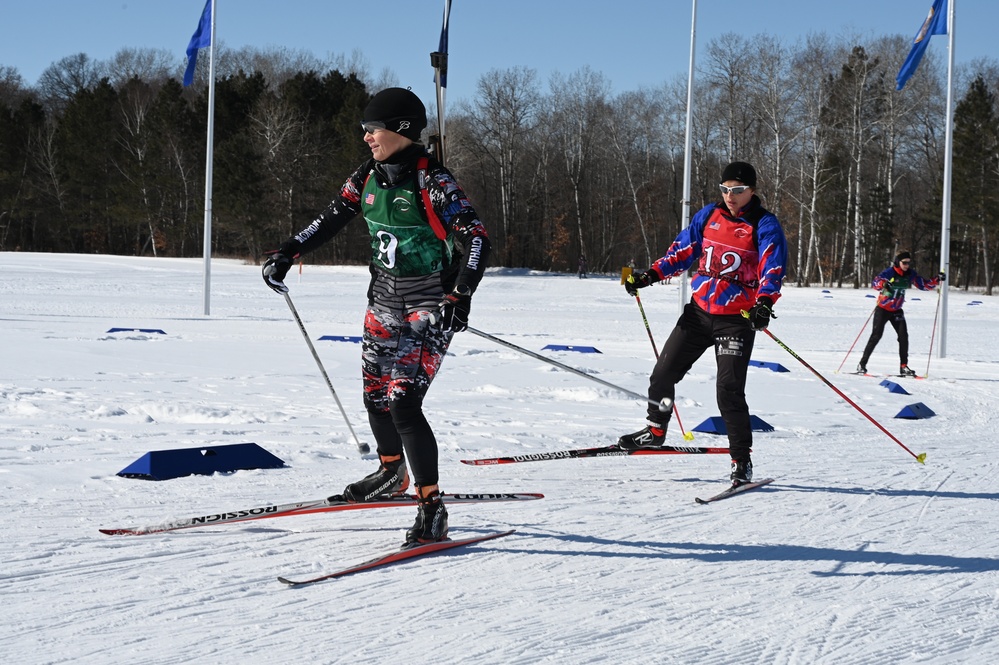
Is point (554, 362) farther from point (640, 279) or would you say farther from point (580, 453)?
point (640, 279)

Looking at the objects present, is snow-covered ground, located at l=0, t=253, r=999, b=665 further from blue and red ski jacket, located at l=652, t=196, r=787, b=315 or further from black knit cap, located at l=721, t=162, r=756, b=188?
black knit cap, located at l=721, t=162, r=756, b=188

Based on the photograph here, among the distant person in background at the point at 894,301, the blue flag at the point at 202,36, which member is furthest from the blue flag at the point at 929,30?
the blue flag at the point at 202,36

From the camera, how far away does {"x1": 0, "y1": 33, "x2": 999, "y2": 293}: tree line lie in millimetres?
40281

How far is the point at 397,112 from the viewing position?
3.85 metres

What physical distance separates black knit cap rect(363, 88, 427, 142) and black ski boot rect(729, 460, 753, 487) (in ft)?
9.05

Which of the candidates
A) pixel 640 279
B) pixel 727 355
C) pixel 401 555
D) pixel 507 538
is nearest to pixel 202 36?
pixel 640 279

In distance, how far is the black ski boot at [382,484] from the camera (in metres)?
4.32

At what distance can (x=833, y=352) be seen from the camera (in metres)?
15.1

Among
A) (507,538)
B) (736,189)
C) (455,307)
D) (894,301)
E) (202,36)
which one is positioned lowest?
(507,538)

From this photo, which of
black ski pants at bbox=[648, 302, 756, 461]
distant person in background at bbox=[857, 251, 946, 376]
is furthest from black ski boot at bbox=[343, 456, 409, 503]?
distant person in background at bbox=[857, 251, 946, 376]

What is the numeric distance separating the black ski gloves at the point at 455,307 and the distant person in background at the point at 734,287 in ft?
6.36

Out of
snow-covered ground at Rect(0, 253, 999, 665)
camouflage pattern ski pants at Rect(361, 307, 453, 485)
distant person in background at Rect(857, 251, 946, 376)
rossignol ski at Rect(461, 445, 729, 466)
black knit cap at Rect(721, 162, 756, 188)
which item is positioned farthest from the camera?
distant person in background at Rect(857, 251, 946, 376)

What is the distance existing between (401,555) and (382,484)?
2.40 feet

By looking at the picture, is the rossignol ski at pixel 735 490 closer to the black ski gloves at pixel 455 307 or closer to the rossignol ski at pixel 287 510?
the rossignol ski at pixel 287 510
